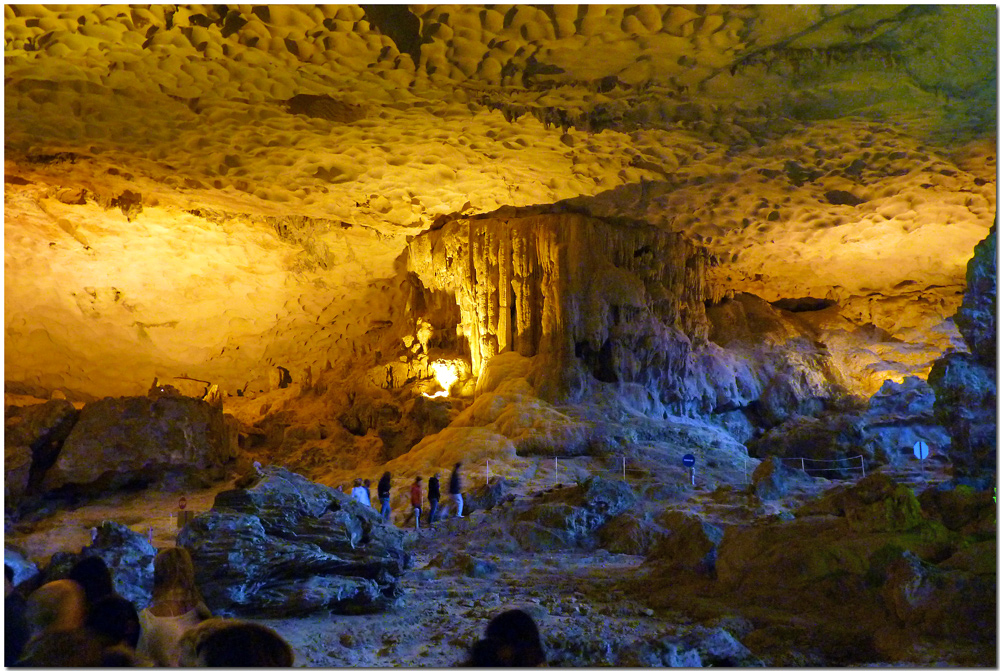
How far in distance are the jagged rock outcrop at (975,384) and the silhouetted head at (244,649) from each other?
23.6ft

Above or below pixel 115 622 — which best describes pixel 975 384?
above

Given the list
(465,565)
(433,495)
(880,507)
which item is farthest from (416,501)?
(880,507)

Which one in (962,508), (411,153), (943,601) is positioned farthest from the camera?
(411,153)

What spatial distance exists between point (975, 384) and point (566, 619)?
5002mm

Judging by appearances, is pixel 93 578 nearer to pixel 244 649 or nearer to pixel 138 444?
pixel 244 649

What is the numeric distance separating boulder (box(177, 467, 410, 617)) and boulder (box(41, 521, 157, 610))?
2.18 ft

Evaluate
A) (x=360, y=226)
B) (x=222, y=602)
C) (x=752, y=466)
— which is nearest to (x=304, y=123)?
(x=360, y=226)

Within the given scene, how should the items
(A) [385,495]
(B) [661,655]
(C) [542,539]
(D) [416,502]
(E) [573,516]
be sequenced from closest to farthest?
1. (B) [661,655]
2. (C) [542,539]
3. (E) [573,516]
4. (D) [416,502]
5. (A) [385,495]

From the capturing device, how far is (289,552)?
6684mm

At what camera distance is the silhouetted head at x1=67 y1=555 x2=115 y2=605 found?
4494mm

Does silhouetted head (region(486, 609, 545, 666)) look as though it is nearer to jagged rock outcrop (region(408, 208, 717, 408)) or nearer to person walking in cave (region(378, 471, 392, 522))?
person walking in cave (region(378, 471, 392, 522))

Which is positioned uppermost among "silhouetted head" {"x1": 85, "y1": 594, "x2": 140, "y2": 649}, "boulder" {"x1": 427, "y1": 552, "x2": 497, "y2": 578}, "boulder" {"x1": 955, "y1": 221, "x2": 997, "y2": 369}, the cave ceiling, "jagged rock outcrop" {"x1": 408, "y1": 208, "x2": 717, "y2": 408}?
the cave ceiling

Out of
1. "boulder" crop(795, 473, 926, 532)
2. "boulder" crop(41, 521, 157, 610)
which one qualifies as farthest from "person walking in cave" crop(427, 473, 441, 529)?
"boulder" crop(795, 473, 926, 532)

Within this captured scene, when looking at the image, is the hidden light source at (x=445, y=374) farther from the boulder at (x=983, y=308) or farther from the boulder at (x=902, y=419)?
the boulder at (x=983, y=308)
